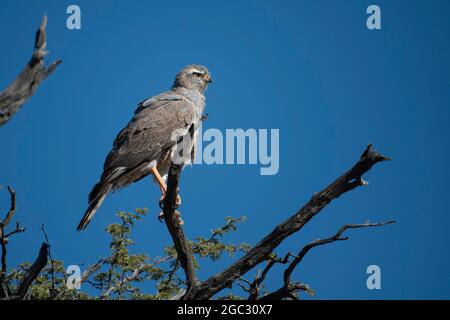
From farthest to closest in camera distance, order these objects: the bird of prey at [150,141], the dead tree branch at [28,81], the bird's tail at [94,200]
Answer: the bird of prey at [150,141] < the bird's tail at [94,200] < the dead tree branch at [28,81]

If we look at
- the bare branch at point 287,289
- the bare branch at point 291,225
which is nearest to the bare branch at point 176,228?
the bare branch at point 291,225

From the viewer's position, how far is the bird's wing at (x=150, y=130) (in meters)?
10.3

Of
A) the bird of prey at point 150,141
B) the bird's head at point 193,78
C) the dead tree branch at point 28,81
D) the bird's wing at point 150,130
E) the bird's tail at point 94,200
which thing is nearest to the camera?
the dead tree branch at point 28,81

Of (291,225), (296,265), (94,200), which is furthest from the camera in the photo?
(94,200)

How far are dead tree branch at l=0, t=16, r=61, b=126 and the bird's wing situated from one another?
5305mm

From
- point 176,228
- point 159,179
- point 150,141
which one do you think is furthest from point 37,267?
point 150,141

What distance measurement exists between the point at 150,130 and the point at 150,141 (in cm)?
25

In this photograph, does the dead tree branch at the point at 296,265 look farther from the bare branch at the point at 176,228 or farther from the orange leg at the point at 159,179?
the orange leg at the point at 159,179

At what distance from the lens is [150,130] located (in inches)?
419

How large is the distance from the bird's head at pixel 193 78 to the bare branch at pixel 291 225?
234 inches

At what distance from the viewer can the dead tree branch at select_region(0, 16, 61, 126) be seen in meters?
4.62

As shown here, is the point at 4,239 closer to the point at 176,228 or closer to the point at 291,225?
the point at 176,228

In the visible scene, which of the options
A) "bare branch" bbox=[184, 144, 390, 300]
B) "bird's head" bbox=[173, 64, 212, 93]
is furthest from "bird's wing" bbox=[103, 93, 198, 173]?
"bare branch" bbox=[184, 144, 390, 300]
